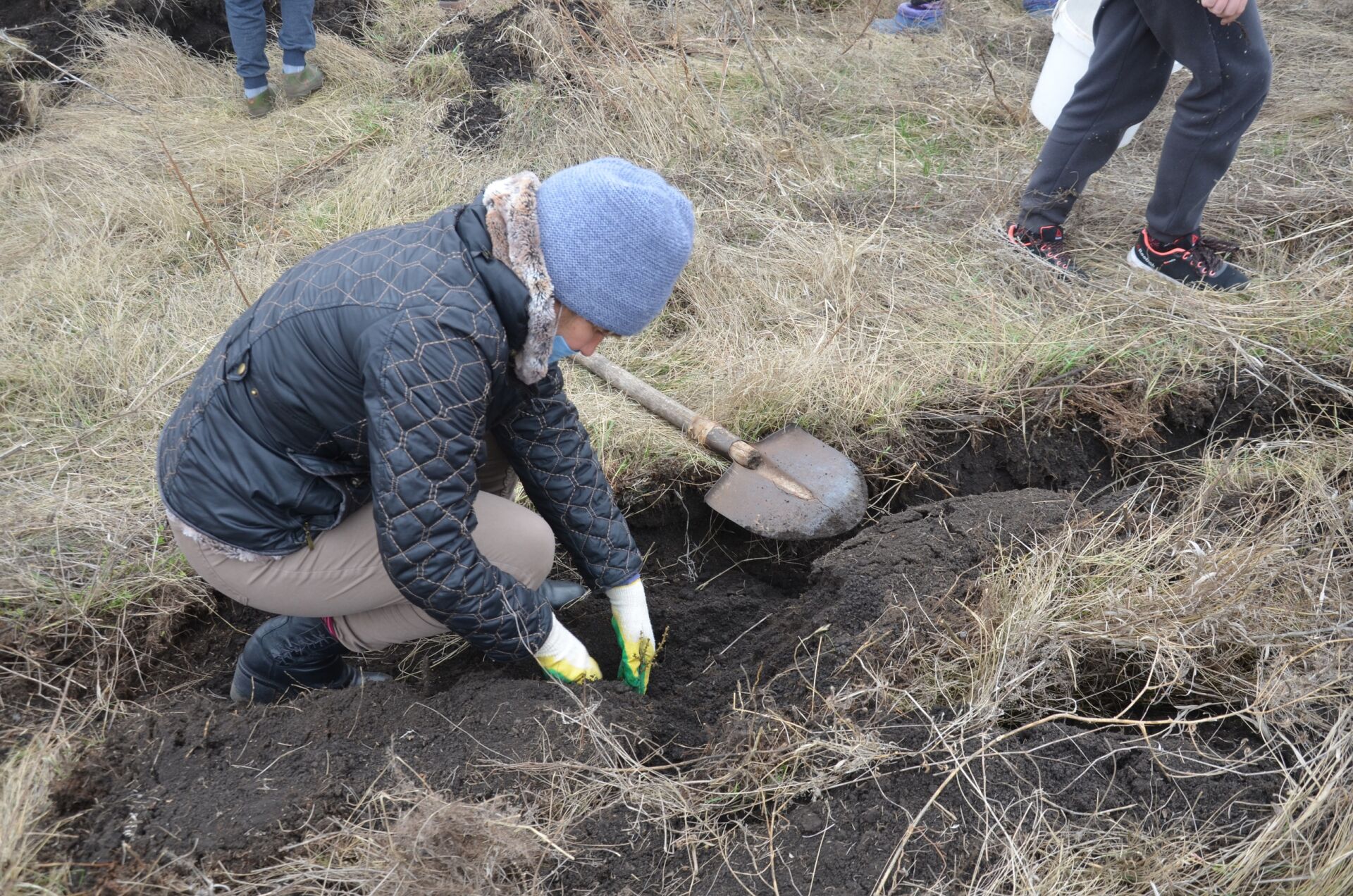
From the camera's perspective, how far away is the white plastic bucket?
4023 mm

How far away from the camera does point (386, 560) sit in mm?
1812

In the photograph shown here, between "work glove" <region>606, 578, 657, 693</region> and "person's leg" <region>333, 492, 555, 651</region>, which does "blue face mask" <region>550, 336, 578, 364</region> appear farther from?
"work glove" <region>606, 578, 657, 693</region>

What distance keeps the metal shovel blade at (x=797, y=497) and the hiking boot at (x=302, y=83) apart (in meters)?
4.02

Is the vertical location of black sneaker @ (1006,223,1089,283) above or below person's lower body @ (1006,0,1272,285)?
below

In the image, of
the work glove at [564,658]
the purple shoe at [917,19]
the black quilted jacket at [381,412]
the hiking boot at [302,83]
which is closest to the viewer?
the black quilted jacket at [381,412]

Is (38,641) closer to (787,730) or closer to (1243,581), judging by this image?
(787,730)

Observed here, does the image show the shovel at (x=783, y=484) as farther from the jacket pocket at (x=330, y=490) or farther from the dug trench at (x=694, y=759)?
the jacket pocket at (x=330, y=490)

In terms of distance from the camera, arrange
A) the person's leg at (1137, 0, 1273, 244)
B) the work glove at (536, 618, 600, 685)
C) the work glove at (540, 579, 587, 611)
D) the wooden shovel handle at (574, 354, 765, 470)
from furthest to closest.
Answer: the person's leg at (1137, 0, 1273, 244)
the wooden shovel handle at (574, 354, 765, 470)
the work glove at (540, 579, 587, 611)
the work glove at (536, 618, 600, 685)

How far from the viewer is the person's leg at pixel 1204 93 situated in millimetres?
3154

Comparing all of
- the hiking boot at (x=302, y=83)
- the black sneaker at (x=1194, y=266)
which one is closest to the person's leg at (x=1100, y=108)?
the black sneaker at (x=1194, y=266)

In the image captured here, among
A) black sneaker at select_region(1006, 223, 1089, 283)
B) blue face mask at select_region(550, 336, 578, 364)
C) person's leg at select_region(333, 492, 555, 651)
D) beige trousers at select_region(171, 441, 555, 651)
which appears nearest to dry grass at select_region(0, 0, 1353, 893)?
black sneaker at select_region(1006, 223, 1089, 283)

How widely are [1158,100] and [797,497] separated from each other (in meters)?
2.14

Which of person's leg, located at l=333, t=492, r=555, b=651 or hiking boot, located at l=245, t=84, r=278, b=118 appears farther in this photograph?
hiking boot, located at l=245, t=84, r=278, b=118

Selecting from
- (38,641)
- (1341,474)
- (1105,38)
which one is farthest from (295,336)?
(1105,38)
